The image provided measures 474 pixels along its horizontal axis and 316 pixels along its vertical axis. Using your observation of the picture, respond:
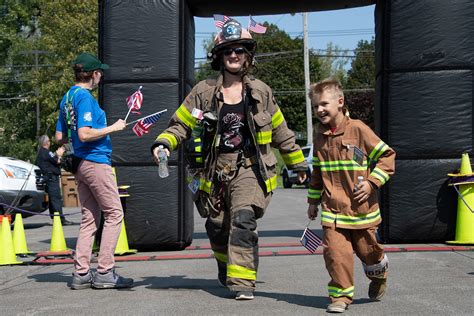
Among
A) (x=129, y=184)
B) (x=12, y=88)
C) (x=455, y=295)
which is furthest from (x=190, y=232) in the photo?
(x=12, y=88)

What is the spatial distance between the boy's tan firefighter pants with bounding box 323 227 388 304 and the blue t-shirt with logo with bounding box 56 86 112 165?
2.39 m

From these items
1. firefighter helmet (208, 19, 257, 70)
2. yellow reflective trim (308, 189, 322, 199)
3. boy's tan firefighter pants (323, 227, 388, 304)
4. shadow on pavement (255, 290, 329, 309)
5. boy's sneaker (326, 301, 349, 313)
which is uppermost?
firefighter helmet (208, 19, 257, 70)

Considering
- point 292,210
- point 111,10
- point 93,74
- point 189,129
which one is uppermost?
point 111,10

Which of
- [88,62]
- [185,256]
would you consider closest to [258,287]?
[185,256]

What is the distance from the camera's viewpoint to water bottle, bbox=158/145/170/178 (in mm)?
6055

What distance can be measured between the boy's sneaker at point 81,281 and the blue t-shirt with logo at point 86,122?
39.6 inches

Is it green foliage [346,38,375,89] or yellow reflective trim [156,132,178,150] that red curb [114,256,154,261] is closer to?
yellow reflective trim [156,132,178,150]

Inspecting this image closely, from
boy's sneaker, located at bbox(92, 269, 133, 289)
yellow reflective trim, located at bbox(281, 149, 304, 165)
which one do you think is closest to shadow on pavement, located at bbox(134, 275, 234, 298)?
boy's sneaker, located at bbox(92, 269, 133, 289)

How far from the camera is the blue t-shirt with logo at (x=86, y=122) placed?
7.10 metres

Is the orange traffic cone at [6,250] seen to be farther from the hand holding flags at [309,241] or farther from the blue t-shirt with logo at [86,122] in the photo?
the hand holding flags at [309,241]

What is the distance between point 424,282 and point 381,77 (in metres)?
3.47

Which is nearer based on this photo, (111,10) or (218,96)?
(218,96)

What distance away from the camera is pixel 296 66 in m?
66.6

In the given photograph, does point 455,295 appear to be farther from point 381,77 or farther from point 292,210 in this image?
point 292,210
